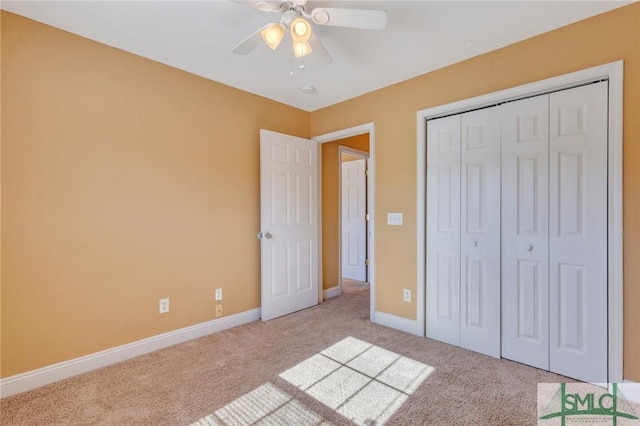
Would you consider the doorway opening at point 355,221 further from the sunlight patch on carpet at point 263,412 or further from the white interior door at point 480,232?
the sunlight patch on carpet at point 263,412

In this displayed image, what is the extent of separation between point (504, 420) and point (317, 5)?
2.66 meters

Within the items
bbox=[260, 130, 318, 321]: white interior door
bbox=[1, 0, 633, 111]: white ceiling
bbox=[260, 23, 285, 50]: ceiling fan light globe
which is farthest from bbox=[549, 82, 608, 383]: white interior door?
bbox=[260, 130, 318, 321]: white interior door

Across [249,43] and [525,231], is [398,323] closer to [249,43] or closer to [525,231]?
[525,231]

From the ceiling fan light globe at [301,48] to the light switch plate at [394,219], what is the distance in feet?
5.66

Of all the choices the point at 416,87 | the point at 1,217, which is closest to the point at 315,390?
the point at 1,217

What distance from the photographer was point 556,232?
2.13m

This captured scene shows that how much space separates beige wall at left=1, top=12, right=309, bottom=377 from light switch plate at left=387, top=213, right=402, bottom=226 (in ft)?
4.96

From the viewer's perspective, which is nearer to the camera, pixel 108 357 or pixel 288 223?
pixel 108 357

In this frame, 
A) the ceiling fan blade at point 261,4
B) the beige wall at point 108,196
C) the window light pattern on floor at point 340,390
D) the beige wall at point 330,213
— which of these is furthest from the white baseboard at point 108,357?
the ceiling fan blade at point 261,4

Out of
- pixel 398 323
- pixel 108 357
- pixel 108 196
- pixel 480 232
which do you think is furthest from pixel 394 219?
pixel 108 357

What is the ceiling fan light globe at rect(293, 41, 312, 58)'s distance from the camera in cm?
180

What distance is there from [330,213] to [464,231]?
1.95 meters

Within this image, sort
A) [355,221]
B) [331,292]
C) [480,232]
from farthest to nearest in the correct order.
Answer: [355,221] < [331,292] < [480,232]

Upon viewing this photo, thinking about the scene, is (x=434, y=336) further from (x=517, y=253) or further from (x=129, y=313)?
(x=129, y=313)
